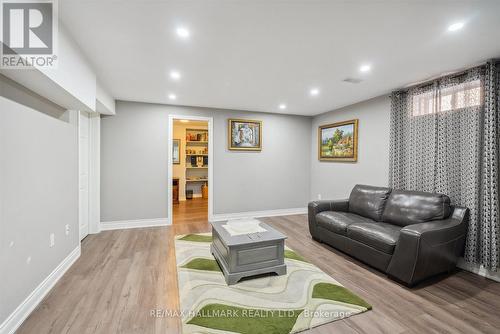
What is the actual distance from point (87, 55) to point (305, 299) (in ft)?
11.2

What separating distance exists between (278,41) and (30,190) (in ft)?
8.80

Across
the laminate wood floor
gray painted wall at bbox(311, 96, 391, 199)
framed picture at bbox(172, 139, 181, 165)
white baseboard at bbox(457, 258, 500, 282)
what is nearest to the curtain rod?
gray painted wall at bbox(311, 96, 391, 199)

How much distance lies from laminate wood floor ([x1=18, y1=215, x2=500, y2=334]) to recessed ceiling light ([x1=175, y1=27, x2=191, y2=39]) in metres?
2.49

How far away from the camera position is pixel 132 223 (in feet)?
14.5

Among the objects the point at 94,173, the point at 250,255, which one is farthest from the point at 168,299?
the point at 94,173

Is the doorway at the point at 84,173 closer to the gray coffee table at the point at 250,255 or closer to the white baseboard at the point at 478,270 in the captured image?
the gray coffee table at the point at 250,255

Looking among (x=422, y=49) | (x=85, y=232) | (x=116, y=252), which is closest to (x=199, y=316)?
(x=116, y=252)

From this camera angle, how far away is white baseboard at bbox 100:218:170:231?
167 inches

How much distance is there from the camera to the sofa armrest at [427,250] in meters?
2.32

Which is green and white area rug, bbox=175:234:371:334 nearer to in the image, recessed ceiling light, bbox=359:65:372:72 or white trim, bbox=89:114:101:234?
white trim, bbox=89:114:101:234

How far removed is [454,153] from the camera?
2.91 m

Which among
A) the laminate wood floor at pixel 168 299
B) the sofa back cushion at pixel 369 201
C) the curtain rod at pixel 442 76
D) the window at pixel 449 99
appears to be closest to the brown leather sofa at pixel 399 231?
the sofa back cushion at pixel 369 201

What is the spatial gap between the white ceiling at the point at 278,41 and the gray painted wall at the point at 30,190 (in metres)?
0.82

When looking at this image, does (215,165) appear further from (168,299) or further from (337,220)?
(168,299)
